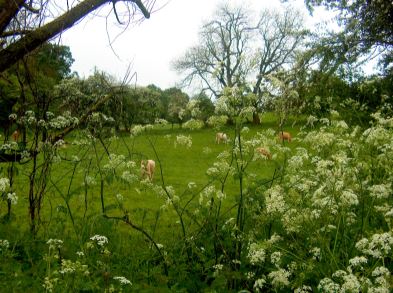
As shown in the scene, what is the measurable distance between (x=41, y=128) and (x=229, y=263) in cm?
280

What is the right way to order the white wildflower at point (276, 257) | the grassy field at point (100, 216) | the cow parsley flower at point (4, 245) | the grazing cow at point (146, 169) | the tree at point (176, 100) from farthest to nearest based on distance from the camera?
the tree at point (176, 100) < the grazing cow at point (146, 169) < the grassy field at point (100, 216) < the cow parsley flower at point (4, 245) < the white wildflower at point (276, 257)

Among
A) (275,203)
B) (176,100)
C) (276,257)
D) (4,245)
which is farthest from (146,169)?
(176,100)

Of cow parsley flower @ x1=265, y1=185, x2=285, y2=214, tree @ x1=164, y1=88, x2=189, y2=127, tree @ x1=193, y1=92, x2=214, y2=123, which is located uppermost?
tree @ x1=164, y1=88, x2=189, y2=127

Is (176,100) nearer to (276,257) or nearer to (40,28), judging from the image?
(40,28)

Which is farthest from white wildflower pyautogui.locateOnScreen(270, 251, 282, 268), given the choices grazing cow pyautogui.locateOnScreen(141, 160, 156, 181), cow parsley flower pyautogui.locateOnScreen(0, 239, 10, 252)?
grazing cow pyautogui.locateOnScreen(141, 160, 156, 181)

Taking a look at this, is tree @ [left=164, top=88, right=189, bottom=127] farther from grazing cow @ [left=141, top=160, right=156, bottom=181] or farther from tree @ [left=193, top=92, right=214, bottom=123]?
tree @ [left=193, top=92, right=214, bottom=123]

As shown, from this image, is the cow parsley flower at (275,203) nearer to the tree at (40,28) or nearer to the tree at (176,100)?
the tree at (40,28)

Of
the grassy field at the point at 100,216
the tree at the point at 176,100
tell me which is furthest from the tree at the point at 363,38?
the tree at the point at 176,100

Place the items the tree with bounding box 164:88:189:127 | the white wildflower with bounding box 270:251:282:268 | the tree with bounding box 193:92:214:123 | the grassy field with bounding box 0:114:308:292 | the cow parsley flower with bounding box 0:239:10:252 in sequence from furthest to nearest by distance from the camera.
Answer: the tree with bounding box 164:88:189:127, the tree with bounding box 193:92:214:123, the grassy field with bounding box 0:114:308:292, the cow parsley flower with bounding box 0:239:10:252, the white wildflower with bounding box 270:251:282:268

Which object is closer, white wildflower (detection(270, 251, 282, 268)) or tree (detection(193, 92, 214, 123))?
white wildflower (detection(270, 251, 282, 268))

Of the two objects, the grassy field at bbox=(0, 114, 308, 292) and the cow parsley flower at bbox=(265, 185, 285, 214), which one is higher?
the cow parsley flower at bbox=(265, 185, 285, 214)

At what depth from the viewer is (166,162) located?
75.2ft

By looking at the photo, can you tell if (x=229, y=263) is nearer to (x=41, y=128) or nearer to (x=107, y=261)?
(x=107, y=261)

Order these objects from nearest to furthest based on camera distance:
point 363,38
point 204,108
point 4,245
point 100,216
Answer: point 4,245 < point 100,216 < point 204,108 < point 363,38
